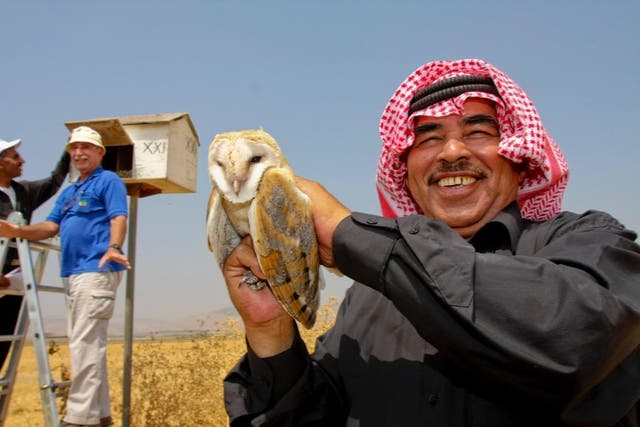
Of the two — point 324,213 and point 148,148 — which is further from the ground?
point 324,213

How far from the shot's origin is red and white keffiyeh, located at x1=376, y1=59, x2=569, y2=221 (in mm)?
2359

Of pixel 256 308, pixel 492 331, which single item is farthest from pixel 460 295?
pixel 256 308

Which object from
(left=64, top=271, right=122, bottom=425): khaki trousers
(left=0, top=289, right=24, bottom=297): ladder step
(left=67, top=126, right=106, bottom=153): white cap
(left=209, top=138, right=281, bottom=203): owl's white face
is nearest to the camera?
(left=209, top=138, right=281, bottom=203): owl's white face

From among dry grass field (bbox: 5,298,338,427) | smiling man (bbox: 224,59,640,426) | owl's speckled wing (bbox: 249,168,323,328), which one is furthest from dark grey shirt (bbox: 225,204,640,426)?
dry grass field (bbox: 5,298,338,427)

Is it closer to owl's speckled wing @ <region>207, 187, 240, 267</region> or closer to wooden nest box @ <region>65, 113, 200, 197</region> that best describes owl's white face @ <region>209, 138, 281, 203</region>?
owl's speckled wing @ <region>207, 187, 240, 267</region>

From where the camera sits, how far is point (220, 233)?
214 centimetres

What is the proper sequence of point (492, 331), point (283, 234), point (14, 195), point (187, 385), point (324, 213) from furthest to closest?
point (187, 385) < point (14, 195) < point (283, 234) < point (324, 213) < point (492, 331)

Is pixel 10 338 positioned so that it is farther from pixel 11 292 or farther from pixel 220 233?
pixel 220 233

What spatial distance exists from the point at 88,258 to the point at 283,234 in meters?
3.84

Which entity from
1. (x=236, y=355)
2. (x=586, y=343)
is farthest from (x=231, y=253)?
(x=236, y=355)

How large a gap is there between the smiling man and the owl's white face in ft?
0.79

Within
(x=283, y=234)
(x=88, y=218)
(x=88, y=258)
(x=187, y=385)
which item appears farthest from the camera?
(x=187, y=385)

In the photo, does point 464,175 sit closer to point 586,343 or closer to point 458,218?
point 458,218

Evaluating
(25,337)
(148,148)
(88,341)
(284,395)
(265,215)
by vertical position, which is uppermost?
(265,215)
